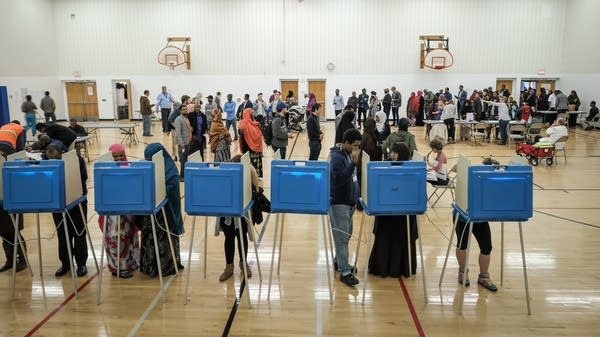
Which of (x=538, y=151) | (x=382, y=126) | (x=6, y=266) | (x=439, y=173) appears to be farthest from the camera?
(x=538, y=151)

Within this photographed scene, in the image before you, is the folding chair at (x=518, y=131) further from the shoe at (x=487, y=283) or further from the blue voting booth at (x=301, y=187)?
the blue voting booth at (x=301, y=187)

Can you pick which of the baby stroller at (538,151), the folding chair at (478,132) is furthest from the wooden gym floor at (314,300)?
the folding chair at (478,132)

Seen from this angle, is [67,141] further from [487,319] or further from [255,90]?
[255,90]

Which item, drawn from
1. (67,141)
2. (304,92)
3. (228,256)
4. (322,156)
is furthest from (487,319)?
(304,92)

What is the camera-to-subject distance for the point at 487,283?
15.8 feet

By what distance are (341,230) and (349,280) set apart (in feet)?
1.70

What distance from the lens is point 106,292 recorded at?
4.77m

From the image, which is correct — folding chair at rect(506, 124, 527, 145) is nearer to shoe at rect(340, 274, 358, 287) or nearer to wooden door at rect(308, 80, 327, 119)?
wooden door at rect(308, 80, 327, 119)

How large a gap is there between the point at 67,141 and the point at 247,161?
5.25 meters

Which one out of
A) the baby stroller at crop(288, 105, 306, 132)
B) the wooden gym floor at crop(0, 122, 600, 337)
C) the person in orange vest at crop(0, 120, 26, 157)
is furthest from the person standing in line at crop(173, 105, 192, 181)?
the baby stroller at crop(288, 105, 306, 132)

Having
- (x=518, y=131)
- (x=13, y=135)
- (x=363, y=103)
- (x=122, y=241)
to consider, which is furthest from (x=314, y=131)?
(x=363, y=103)

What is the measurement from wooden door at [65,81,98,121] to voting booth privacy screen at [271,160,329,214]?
2079 centimetres

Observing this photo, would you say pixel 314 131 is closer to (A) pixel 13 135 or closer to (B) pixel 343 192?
(B) pixel 343 192

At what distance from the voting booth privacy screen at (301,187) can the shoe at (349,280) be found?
95cm
